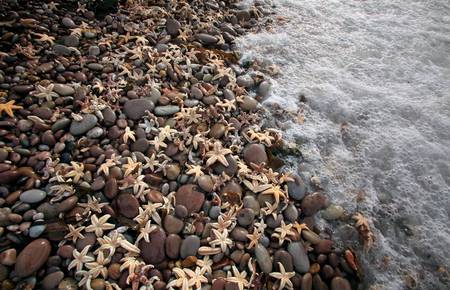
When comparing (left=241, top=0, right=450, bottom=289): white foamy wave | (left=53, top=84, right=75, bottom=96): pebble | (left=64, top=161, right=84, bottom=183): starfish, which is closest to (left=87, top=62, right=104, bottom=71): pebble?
(left=53, top=84, right=75, bottom=96): pebble

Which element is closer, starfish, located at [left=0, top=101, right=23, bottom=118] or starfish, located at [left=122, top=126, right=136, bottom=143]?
starfish, located at [left=0, top=101, right=23, bottom=118]

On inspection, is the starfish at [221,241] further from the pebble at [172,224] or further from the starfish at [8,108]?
the starfish at [8,108]

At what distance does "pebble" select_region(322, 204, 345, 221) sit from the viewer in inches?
148

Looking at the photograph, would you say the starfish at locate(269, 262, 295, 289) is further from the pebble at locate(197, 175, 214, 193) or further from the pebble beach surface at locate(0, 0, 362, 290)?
the pebble at locate(197, 175, 214, 193)

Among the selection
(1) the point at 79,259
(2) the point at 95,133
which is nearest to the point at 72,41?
(2) the point at 95,133

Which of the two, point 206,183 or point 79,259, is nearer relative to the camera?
point 79,259

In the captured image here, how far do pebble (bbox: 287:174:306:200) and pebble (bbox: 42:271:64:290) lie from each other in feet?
8.00

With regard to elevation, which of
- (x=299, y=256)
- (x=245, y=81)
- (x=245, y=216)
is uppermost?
(x=245, y=81)

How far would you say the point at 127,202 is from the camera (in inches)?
132

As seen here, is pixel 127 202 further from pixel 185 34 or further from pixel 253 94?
pixel 185 34

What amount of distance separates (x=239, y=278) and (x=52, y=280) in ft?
5.37

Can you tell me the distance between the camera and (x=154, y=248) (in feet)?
10.3

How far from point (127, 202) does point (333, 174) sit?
250cm

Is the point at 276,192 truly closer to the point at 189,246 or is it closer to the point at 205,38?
the point at 189,246
